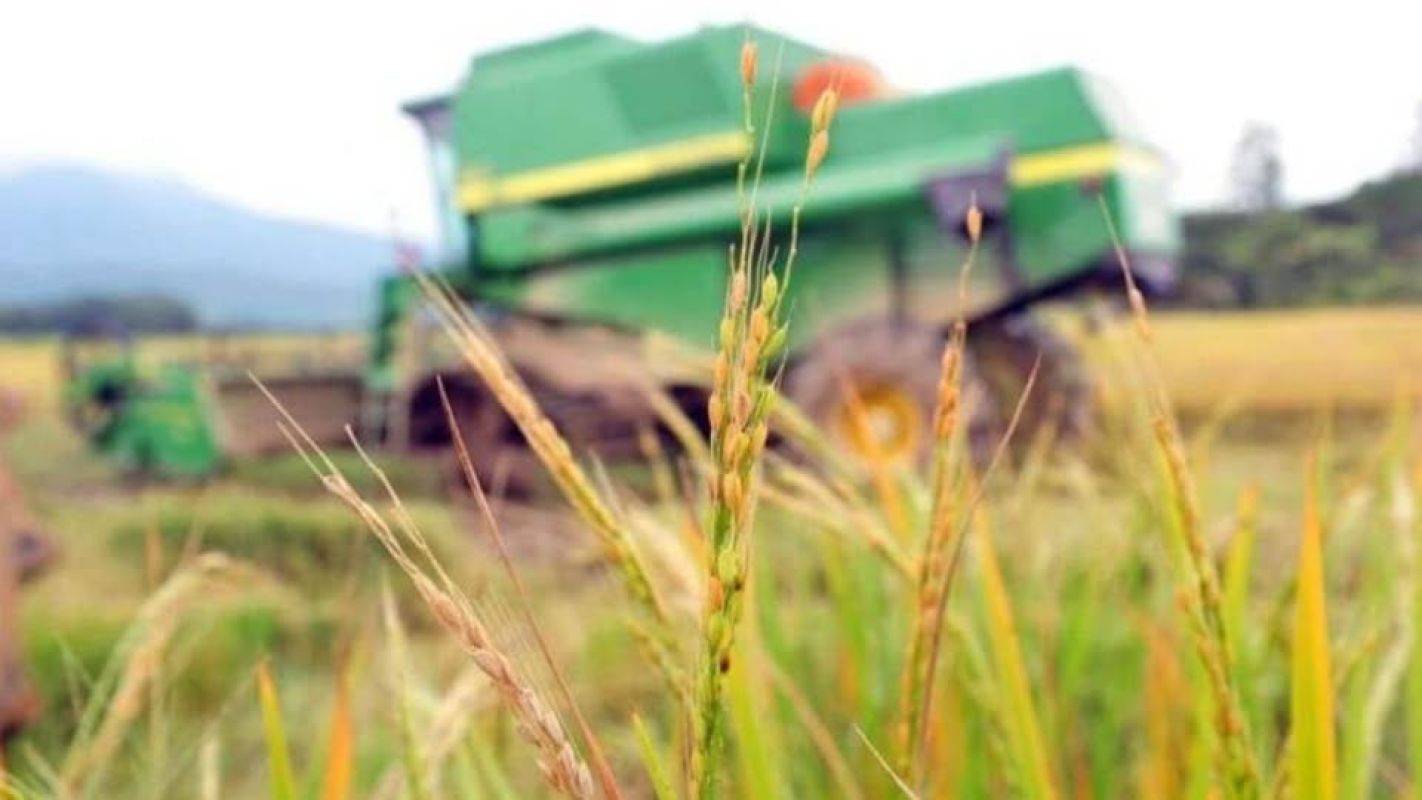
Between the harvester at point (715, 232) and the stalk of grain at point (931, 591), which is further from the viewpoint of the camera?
the harvester at point (715, 232)

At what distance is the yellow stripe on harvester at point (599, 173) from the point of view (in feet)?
20.1

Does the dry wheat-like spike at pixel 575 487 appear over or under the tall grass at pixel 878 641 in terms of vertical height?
over

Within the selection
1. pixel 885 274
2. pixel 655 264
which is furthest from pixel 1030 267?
pixel 655 264

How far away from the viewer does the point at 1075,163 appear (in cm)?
532

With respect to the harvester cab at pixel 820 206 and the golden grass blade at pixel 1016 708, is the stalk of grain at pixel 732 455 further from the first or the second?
the harvester cab at pixel 820 206

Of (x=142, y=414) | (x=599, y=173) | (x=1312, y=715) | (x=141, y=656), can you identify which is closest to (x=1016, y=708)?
(x=1312, y=715)

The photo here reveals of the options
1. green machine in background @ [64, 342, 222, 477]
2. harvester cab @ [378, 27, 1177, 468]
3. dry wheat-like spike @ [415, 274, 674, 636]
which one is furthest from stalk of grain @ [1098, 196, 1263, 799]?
green machine in background @ [64, 342, 222, 477]

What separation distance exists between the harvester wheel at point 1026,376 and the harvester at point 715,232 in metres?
0.01

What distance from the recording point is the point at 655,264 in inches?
246

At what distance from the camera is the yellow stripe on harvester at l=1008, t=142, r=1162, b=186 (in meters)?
5.25

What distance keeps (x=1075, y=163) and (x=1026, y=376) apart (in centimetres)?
93

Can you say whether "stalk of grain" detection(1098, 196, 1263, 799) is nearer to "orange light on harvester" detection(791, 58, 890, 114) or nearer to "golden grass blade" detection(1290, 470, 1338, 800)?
"golden grass blade" detection(1290, 470, 1338, 800)

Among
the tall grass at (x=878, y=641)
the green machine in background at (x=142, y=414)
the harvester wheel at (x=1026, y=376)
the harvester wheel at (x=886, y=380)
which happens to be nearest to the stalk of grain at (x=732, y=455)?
the tall grass at (x=878, y=641)

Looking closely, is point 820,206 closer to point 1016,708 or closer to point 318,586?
point 318,586
